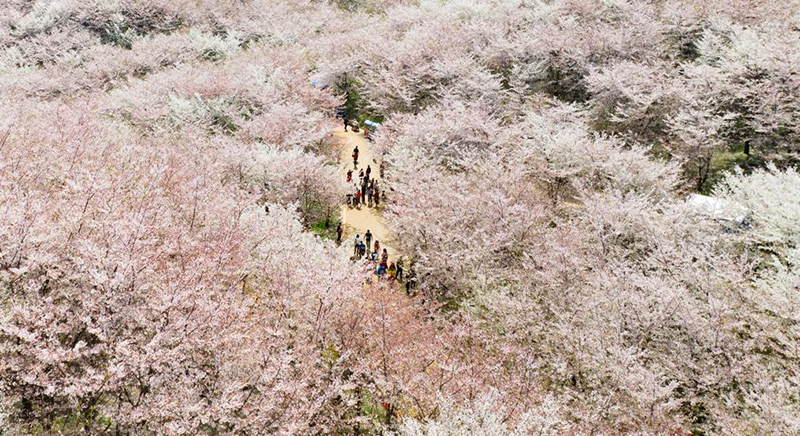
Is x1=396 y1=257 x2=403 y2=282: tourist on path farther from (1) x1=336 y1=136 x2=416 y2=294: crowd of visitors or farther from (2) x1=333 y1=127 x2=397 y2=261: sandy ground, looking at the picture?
(2) x1=333 y1=127 x2=397 y2=261: sandy ground

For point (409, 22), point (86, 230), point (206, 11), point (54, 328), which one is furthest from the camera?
point (206, 11)

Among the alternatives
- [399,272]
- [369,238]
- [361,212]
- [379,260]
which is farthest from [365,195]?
[399,272]

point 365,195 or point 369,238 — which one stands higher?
point 369,238

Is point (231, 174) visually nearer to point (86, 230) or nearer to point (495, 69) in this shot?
point (86, 230)

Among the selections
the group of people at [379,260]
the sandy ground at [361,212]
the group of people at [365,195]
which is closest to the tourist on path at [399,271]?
the group of people at [379,260]

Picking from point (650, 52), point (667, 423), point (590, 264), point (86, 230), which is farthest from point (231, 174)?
point (650, 52)

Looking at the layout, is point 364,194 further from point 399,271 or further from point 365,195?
point 399,271

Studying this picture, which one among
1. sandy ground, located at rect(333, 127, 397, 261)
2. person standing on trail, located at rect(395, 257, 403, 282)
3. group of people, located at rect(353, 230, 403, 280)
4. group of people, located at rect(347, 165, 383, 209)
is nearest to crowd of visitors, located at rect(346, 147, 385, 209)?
group of people, located at rect(347, 165, 383, 209)

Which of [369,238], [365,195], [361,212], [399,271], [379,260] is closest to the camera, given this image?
[399,271]

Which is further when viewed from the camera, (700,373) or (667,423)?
(700,373)
